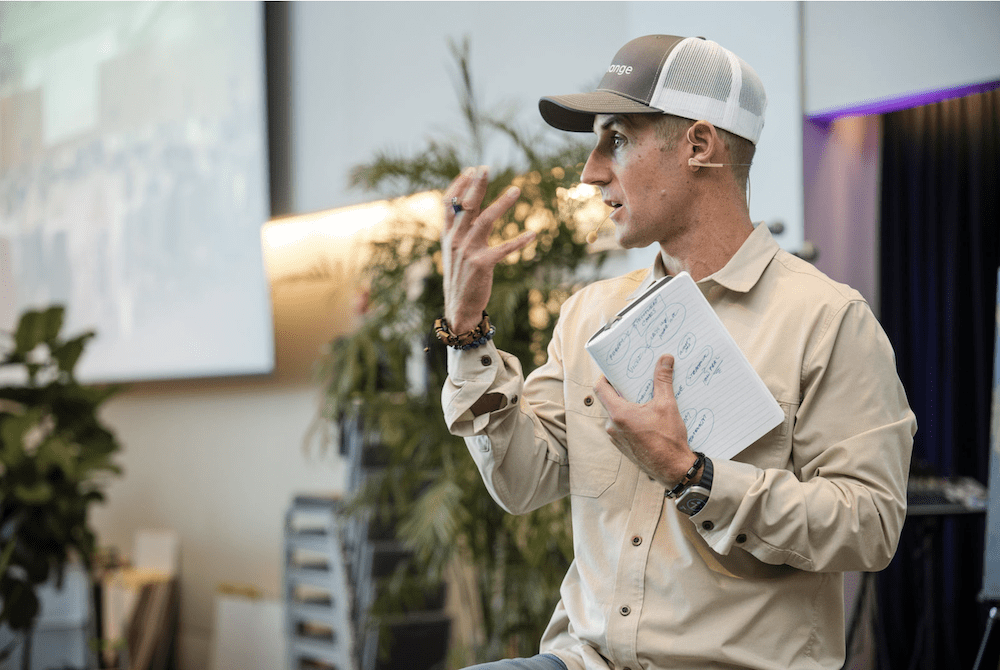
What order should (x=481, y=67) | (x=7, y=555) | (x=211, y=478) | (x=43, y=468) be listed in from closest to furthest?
1. (x=481, y=67)
2. (x=7, y=555)
3. (x=43, y=468)
4. (x=211, y=478)

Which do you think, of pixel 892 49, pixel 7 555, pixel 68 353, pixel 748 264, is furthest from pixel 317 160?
pixel 748 264

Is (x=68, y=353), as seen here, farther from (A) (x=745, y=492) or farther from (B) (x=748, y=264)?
(A) (x=745, y=492)

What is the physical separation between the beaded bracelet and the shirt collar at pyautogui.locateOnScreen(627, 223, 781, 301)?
0.20m

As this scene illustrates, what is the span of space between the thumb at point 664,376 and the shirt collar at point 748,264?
0.39ft

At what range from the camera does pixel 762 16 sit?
90.4 inches

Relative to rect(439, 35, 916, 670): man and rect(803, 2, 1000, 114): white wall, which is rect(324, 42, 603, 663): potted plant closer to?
rect(803, 2, 1000, 114): white wall

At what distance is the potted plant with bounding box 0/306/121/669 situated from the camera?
369 centimetres

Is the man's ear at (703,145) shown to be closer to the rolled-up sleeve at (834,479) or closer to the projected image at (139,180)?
the rolled-up sleeve at (834,479)

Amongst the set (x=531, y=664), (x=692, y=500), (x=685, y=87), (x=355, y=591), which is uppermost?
(x=685, y=87)

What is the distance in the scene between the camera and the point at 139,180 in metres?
4.75

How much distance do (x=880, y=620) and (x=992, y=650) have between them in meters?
0.41

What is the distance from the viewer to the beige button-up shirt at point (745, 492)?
0.94 meters

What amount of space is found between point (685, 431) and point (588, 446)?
21 centimetres

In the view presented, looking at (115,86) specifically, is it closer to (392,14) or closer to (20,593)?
(392,14)
